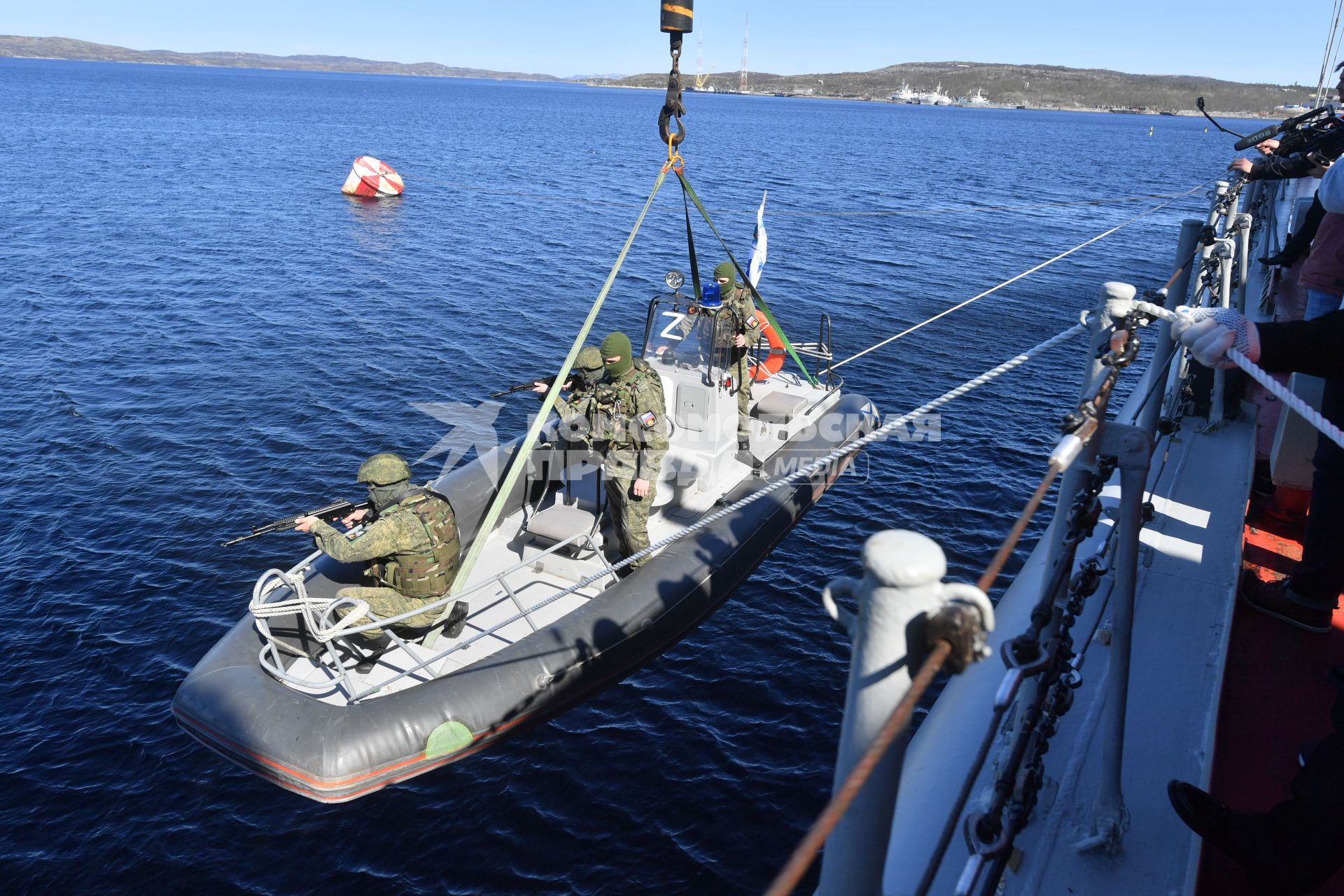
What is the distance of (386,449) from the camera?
584 inches

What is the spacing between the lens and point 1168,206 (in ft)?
140

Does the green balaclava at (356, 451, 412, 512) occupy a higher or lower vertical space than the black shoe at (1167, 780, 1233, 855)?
lower

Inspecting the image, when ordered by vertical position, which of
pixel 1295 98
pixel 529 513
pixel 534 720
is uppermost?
pixel 1295 98

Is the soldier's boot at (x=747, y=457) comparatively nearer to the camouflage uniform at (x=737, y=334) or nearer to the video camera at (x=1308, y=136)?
the camouflage uniform at (x=737, y=334)

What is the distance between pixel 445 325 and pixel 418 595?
1546 centimetres

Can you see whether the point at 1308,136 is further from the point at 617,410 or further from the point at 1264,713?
the point at 617,410

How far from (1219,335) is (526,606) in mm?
6835

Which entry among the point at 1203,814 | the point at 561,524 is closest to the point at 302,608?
the point at 561,524

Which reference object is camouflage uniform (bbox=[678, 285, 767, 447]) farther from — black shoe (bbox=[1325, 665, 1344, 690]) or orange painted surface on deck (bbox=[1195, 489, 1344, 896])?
black shoe (bbox=[1325, 665, 1344, 690])

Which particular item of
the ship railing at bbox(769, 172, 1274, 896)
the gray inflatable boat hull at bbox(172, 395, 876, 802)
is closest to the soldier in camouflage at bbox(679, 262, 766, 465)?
the gray inflatable boat hull at bbox(172, 395, 876, 802)

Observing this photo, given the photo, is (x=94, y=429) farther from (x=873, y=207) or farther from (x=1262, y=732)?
(x=873, y=207)

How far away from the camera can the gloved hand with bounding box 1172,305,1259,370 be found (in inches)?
105

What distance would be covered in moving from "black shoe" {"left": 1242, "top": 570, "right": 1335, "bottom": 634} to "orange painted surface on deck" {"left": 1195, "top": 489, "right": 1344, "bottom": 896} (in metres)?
0.04

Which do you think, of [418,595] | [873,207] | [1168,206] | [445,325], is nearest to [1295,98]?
[1168,206]
